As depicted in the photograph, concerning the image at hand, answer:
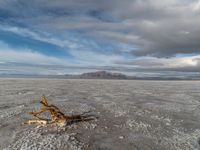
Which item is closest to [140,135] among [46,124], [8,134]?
[46,124]

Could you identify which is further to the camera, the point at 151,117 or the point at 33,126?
the point at 151,117

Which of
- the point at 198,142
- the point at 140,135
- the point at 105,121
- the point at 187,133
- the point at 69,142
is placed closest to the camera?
the point at 69,142

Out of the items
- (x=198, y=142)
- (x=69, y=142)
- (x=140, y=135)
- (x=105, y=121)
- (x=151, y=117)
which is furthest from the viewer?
(x=151, y=117)

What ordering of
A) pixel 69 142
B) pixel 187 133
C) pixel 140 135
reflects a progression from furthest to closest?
pixel 187 133 → pixel 140 135 → pixel 69 142

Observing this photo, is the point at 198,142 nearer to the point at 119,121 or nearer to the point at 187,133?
the point at 187,133

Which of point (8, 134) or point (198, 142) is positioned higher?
point (8, 134)

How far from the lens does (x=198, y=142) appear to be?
7.75m

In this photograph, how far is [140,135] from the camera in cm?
833

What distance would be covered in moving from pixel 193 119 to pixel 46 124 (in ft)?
31.2

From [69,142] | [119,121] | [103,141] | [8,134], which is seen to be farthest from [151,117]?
[8,134]

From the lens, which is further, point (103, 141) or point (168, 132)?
point (168, 132)

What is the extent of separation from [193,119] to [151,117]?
2.85m

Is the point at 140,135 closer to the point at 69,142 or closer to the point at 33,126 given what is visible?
the point at 69,142

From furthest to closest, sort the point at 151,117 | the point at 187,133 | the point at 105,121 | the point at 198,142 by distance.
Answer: the point at 151,117 < the point at 105,121 < the point at 187,133 < the point at 198,142
